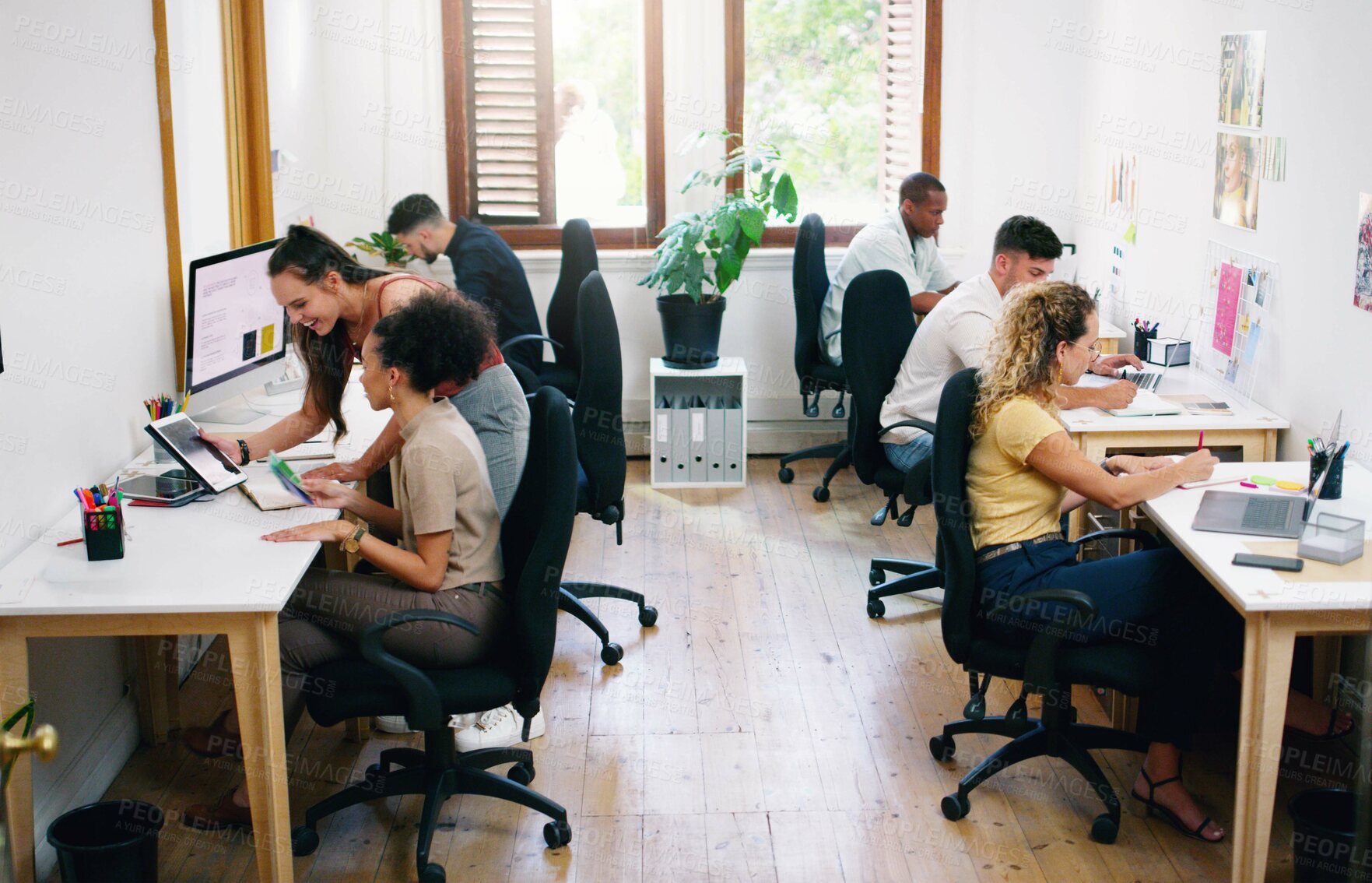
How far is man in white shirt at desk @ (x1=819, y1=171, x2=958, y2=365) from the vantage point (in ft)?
16.0

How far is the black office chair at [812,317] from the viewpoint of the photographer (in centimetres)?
505

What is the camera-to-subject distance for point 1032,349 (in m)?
2.83

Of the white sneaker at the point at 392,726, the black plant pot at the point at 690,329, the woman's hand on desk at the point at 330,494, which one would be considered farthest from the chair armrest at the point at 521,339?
the woman's hand on desk at the point at 330,494

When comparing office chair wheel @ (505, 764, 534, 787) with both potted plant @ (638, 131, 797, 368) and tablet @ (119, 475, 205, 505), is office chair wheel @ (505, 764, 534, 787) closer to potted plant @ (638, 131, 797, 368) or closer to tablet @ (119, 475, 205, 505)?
tablet @ (119, 475, 205, 505)

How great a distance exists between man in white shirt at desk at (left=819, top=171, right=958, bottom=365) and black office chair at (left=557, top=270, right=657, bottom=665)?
1458 millimetres

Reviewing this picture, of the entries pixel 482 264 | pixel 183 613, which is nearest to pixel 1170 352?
pixel 482 264

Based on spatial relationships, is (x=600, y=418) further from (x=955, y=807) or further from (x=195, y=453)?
(x=955, y=807)

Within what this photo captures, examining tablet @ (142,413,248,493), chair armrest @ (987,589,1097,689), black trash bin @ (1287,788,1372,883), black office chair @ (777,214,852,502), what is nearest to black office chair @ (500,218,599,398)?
black office chair @ (777,214,852,502)

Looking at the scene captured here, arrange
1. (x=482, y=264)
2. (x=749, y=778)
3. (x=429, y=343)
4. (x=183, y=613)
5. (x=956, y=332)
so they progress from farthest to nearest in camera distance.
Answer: (x=482, y=264) < (x=956, y=332) < (x=749, y=778) < (x=429, y=343) < (x=183, y=613)

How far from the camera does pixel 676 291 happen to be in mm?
5191

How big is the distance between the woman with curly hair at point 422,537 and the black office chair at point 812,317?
2.54 metres

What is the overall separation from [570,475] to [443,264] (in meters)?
3.17

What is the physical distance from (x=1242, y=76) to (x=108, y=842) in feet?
11.9

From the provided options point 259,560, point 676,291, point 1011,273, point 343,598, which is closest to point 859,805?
point 343,598
